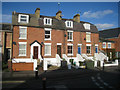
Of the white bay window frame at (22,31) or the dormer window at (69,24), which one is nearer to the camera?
the white bay window frame at (22,31)

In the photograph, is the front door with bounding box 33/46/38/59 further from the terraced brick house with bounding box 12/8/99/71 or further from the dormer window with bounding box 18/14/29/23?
the dormer window with bounding box 18/14/29/23

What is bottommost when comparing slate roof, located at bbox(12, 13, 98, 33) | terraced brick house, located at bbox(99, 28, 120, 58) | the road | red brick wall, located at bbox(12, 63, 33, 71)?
the road

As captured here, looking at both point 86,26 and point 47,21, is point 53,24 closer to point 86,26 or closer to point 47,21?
point 47,21

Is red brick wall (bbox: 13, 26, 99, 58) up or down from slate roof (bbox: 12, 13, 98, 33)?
down

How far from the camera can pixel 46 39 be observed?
66.7 feet

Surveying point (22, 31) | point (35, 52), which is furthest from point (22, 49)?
point (22, 31)

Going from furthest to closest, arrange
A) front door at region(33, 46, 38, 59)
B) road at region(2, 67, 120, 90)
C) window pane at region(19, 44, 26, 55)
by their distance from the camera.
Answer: front door at region(33, 46, 38, 59), window pane at region(19, 44, 26, 55), road at region(2, 67, 120, 90)

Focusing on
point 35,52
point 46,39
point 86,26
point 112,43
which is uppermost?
point 86,26

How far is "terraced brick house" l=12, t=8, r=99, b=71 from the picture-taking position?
18.6 meters

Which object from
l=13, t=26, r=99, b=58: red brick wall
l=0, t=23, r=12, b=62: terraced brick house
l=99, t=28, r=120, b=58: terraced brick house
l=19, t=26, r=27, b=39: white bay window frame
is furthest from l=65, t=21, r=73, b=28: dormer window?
l=99, t=28, r=120, b=58: terraced brick house

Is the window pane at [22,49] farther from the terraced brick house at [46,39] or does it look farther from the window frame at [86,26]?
the window frame at [86,26]

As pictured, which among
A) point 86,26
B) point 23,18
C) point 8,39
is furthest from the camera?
point 86,26

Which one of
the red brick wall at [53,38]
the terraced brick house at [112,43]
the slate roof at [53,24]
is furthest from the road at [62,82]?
the terraced brick house at [112,43]

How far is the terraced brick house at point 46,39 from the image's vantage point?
18594 mm
